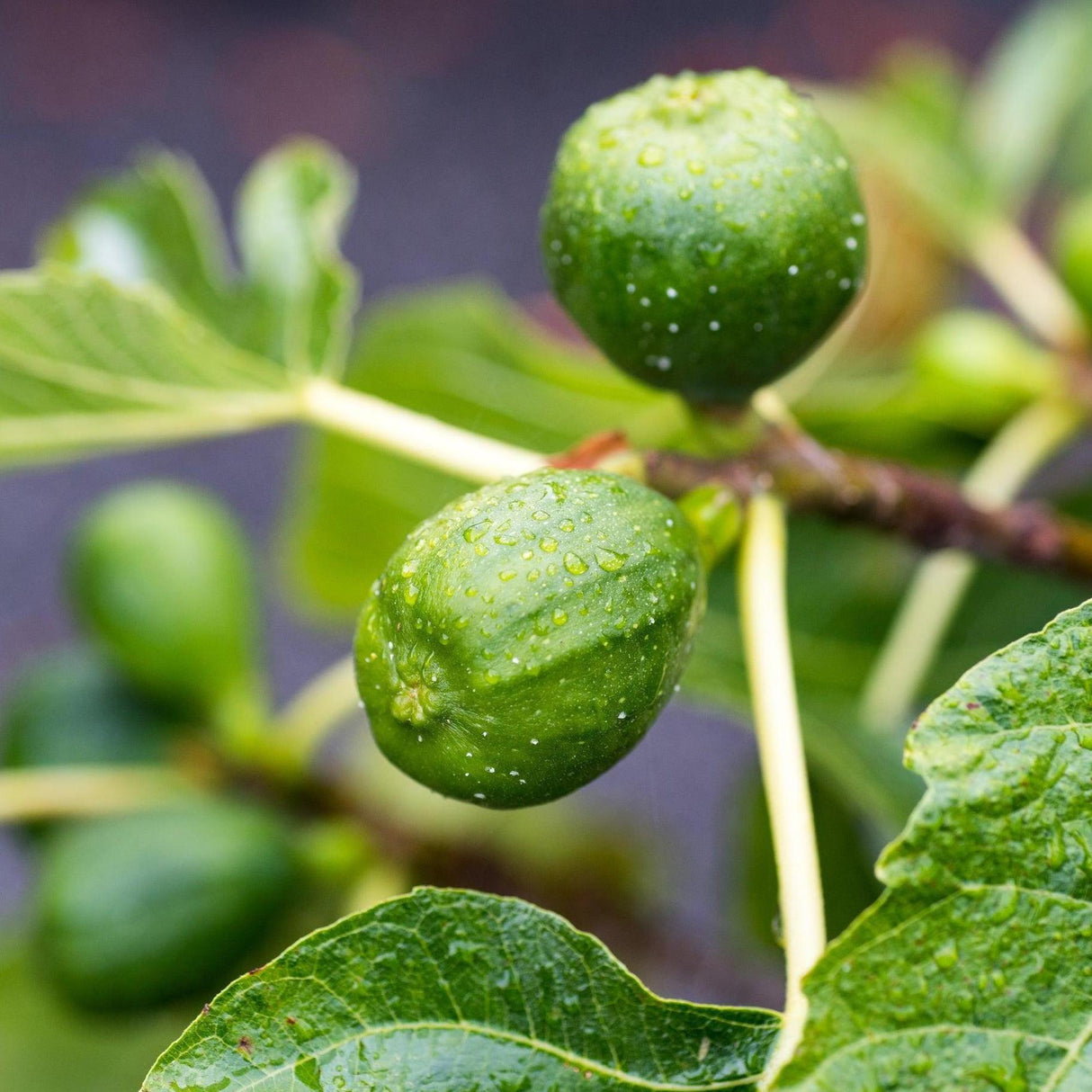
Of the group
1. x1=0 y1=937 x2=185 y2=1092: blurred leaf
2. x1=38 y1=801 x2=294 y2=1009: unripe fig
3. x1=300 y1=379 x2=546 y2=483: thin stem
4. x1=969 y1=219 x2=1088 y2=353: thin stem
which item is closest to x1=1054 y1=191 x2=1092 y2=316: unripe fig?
x1=969 y1=219 x2=1088 y2=353: thin stem

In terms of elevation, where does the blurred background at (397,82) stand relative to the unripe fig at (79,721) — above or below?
above

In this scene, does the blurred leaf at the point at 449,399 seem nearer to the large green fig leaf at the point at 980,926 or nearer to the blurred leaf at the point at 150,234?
the blurred leaf at the point at 150,234

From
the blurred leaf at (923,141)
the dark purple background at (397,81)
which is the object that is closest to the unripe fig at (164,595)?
the blurred leaf at (923,141)

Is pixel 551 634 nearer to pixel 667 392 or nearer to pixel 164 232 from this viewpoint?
pixel 667 392

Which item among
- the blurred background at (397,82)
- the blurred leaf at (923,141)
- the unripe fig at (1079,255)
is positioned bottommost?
the unripe fig at (1079,255)

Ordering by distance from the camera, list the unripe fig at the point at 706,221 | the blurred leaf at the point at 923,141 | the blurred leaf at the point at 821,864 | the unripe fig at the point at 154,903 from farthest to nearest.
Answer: the blurred leaf at the point at 923,141, the blurred leaf at the point at 821,864, the unripe fig at the point at 154,903, the unripe fig at the point at 706,221

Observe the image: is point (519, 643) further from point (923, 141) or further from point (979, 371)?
point (923, 141)

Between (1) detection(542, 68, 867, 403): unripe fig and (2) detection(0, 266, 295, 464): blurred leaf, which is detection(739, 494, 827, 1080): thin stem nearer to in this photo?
(1) detection(542, 68, 867, 403): unripe fig
